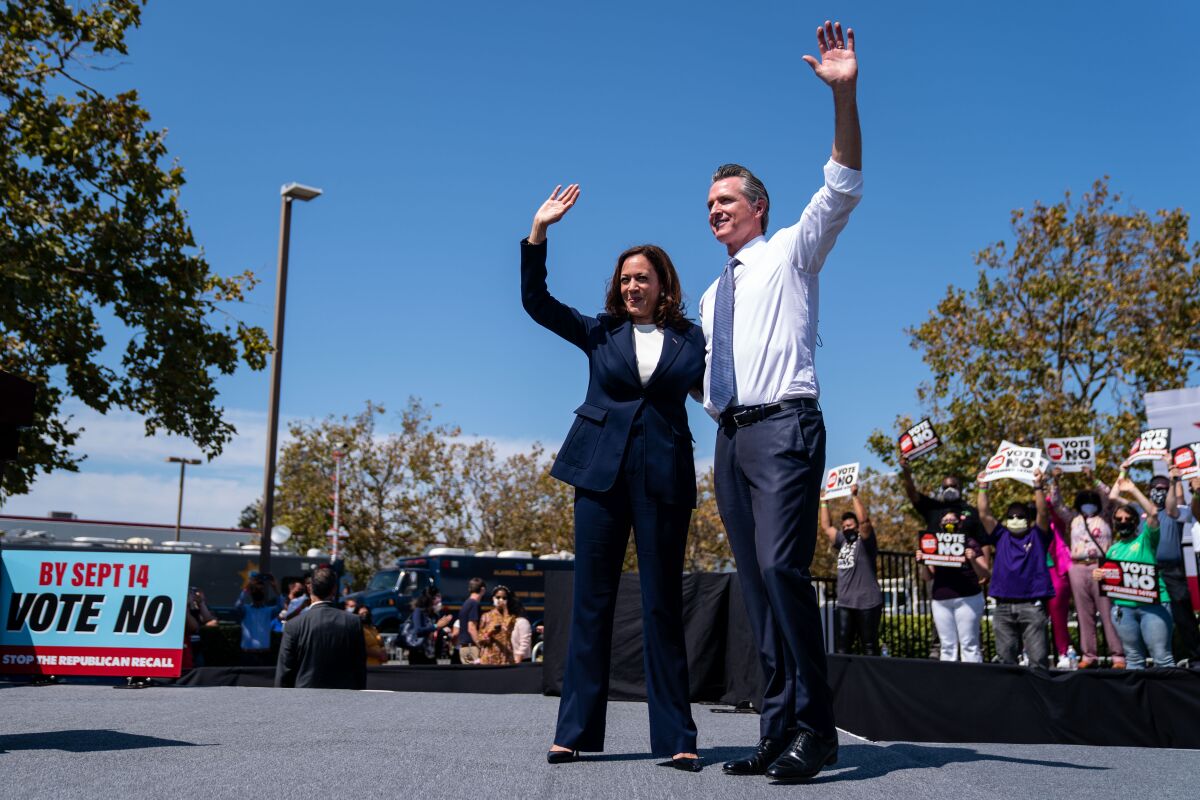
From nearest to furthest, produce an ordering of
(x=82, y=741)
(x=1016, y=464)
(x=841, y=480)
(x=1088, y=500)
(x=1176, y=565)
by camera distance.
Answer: (x=82, y=741) < (x=1176, y=565) < (x=1016, y=464) < (x=1088, y=500) < (x=841, y=480)

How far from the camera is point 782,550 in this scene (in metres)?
3.14

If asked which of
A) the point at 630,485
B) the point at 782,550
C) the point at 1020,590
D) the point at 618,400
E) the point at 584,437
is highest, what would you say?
the point at 618,400

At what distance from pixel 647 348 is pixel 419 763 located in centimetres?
150

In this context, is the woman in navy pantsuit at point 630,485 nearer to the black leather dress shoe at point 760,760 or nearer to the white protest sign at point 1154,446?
the black leather dress shoe at point 760,760

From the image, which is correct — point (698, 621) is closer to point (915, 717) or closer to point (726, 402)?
point (915, 717)

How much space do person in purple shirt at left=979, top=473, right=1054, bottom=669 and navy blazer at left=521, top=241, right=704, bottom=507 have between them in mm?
5868

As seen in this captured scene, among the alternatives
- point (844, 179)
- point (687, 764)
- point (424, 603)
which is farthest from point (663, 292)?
point (424, 603)

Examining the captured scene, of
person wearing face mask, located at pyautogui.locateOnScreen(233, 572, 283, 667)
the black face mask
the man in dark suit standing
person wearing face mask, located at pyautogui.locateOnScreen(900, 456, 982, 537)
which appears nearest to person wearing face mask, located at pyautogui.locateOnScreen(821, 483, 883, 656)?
person wearing face mask, located at pyautogui.locateOnScreen(900, 456, 982, 537)

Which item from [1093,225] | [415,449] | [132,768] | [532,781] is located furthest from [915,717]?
[415,449]

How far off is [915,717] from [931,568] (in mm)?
3679

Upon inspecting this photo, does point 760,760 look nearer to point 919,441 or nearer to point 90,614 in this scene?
point 919,441

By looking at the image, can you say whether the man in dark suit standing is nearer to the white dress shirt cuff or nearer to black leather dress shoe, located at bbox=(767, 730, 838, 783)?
black leather dress shoe, located at bbox=(767, 730, 838, 783)

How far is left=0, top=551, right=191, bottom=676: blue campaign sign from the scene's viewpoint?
8.45m

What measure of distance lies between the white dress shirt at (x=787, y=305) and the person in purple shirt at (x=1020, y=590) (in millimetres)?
5964
